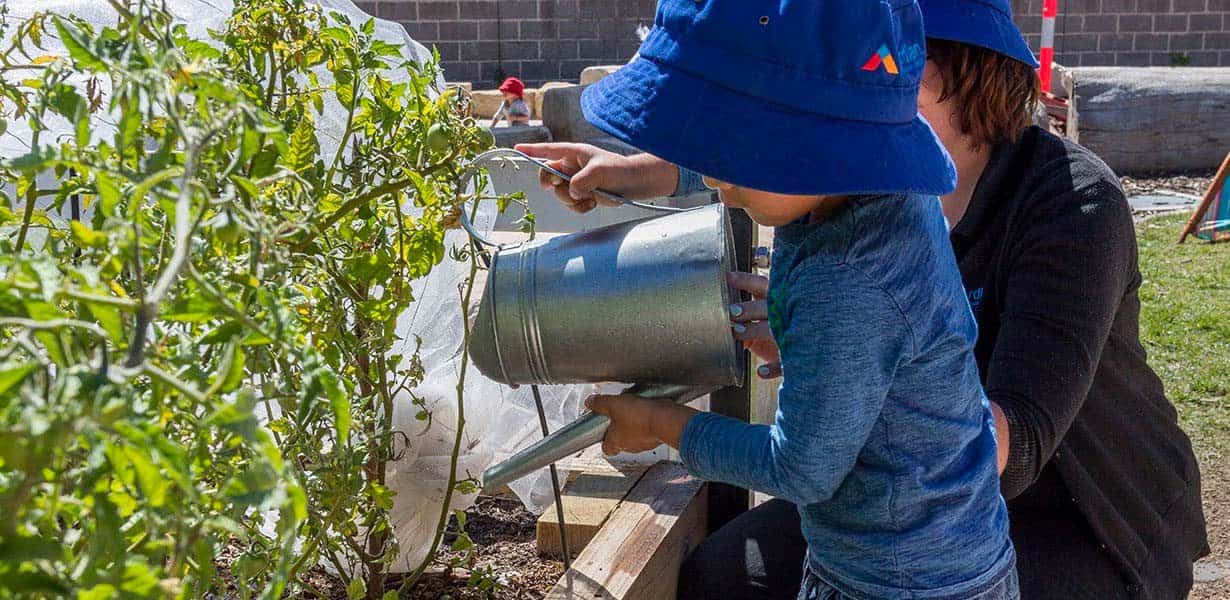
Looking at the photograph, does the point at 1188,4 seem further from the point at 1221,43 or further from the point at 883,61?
the point at 883,61

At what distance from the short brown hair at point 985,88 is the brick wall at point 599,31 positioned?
11.0 m

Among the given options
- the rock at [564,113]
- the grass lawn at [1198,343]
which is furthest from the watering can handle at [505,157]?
the rock at [564,113]

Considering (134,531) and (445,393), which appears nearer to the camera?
(134,531)

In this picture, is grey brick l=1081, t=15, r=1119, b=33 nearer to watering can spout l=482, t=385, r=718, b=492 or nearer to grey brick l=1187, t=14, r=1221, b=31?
grey brick l=1187, t=14, r=1221, b=31

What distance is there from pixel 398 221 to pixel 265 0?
0.98 feet

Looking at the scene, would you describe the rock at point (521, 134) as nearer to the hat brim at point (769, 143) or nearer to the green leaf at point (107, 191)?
the hat brim at point (769, 143)

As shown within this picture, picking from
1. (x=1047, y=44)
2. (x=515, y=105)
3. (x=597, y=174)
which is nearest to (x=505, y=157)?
(x=597, y=174)

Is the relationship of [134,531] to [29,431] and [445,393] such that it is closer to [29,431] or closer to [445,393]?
[29,431]

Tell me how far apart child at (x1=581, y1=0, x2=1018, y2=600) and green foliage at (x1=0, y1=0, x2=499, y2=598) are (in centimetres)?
31

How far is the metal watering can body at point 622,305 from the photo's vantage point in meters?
1.52

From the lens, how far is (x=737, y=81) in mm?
1253

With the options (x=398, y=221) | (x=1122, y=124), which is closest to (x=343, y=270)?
(x=398, y=221)

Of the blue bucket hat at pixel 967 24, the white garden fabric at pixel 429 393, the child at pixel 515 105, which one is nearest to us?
the blue bucket hat at pixel 967 24

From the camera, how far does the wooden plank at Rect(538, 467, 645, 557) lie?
6.74ft
